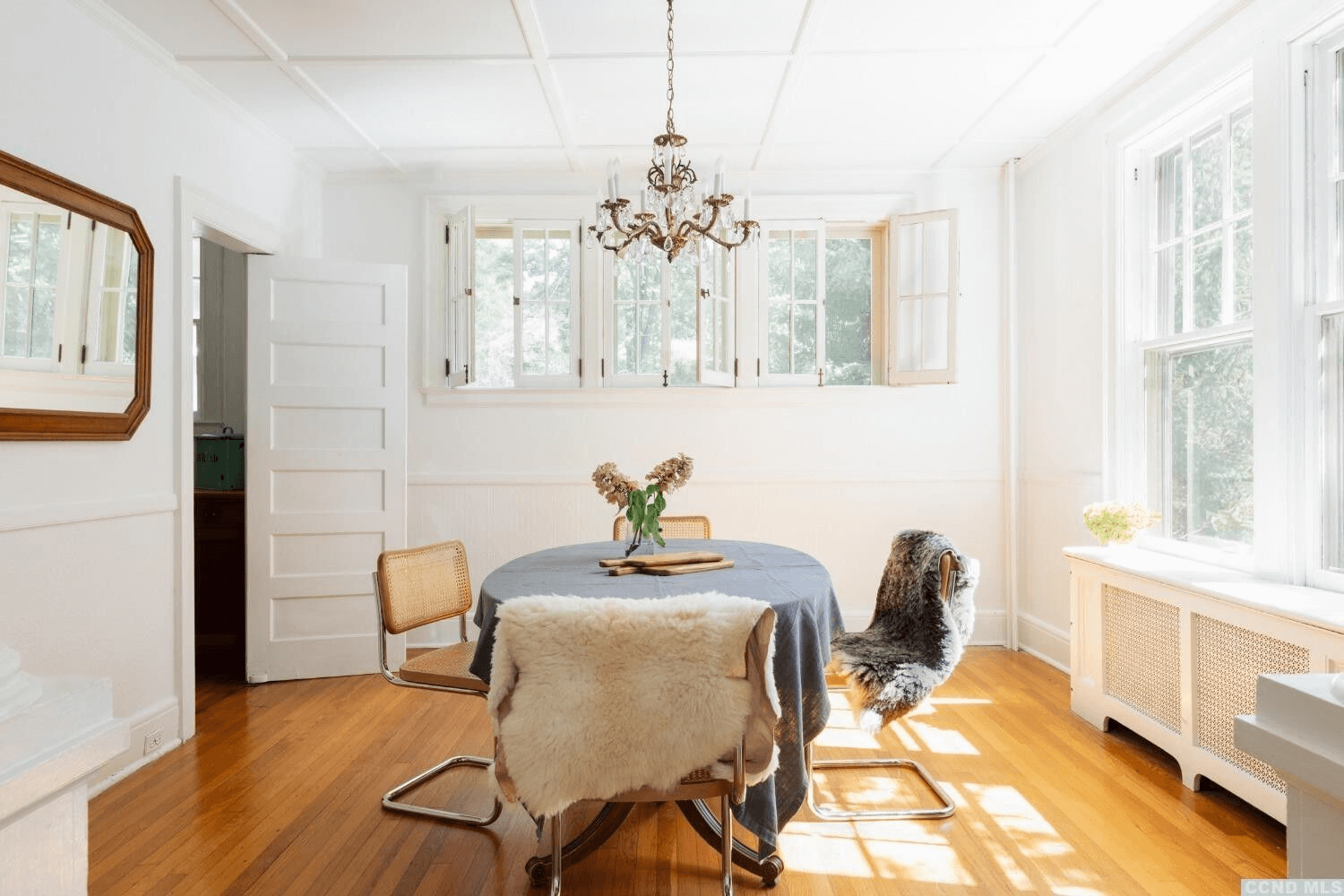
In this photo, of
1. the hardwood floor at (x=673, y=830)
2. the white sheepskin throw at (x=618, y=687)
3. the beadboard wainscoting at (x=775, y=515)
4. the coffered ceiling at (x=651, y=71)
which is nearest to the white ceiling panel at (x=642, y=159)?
the coffered ceiling at (x=651, y=71)

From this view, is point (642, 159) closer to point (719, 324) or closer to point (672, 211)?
point (719, 324)

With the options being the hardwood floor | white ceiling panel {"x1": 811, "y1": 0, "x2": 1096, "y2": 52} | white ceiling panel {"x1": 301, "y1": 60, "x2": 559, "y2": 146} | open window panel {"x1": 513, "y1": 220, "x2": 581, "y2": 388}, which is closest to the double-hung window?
white ceiling panel {"x1": 811, "y1": 0, "x2": 1096, "y2": 52}

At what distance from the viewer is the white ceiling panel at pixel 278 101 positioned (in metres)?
3.74

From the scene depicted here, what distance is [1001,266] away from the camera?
17.1 ft

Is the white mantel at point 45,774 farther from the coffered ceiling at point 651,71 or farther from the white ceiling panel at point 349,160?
the white ceiling panel at point 349,160

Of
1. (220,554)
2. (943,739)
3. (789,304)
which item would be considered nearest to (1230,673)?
(943,739)

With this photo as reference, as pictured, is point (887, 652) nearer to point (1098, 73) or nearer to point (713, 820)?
point (713, 820)

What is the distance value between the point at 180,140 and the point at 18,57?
934mm

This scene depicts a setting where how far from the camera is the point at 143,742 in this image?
3.40 meters

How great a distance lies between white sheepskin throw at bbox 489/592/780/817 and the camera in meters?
1.86

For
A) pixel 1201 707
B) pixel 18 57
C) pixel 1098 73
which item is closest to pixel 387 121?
pixel 18 57

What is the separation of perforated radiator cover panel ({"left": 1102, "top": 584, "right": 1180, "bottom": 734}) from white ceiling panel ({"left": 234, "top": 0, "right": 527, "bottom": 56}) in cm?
335

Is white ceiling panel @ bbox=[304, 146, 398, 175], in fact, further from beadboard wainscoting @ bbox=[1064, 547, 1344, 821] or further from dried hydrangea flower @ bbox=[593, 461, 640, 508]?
beadboard wainscoting @ bbox=[1064, 547, 1344, 821]

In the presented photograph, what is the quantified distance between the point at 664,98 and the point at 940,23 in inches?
51.8
